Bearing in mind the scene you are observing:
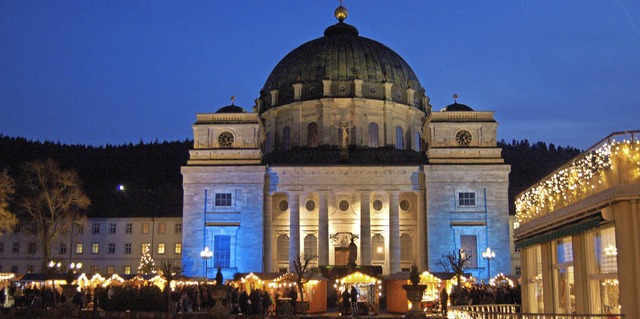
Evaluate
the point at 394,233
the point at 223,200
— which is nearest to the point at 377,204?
the point at 394,233

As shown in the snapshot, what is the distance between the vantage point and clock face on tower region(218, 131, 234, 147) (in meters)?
63.7

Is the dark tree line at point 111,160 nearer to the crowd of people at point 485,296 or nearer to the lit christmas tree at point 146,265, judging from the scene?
the lit christmas tree at point 146,265

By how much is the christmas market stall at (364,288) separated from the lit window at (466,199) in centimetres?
1737

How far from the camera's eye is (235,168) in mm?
61219

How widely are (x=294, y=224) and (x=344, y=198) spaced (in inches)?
189

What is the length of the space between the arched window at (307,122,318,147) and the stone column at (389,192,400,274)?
1089 centimetres

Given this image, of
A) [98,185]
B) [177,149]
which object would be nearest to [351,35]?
[98,185]

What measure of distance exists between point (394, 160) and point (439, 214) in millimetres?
6644

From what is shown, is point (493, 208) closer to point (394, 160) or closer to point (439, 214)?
point (439, 214)

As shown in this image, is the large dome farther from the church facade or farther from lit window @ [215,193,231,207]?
lit window @ [215,193,231,207]

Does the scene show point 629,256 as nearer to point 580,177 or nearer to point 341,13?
point 580,177

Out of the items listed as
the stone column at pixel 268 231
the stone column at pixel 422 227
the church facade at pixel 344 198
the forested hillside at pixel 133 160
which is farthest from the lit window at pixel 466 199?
the forested hillside at pixel 133 160

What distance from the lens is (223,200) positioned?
201 feet

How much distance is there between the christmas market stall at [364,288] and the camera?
3806cm
